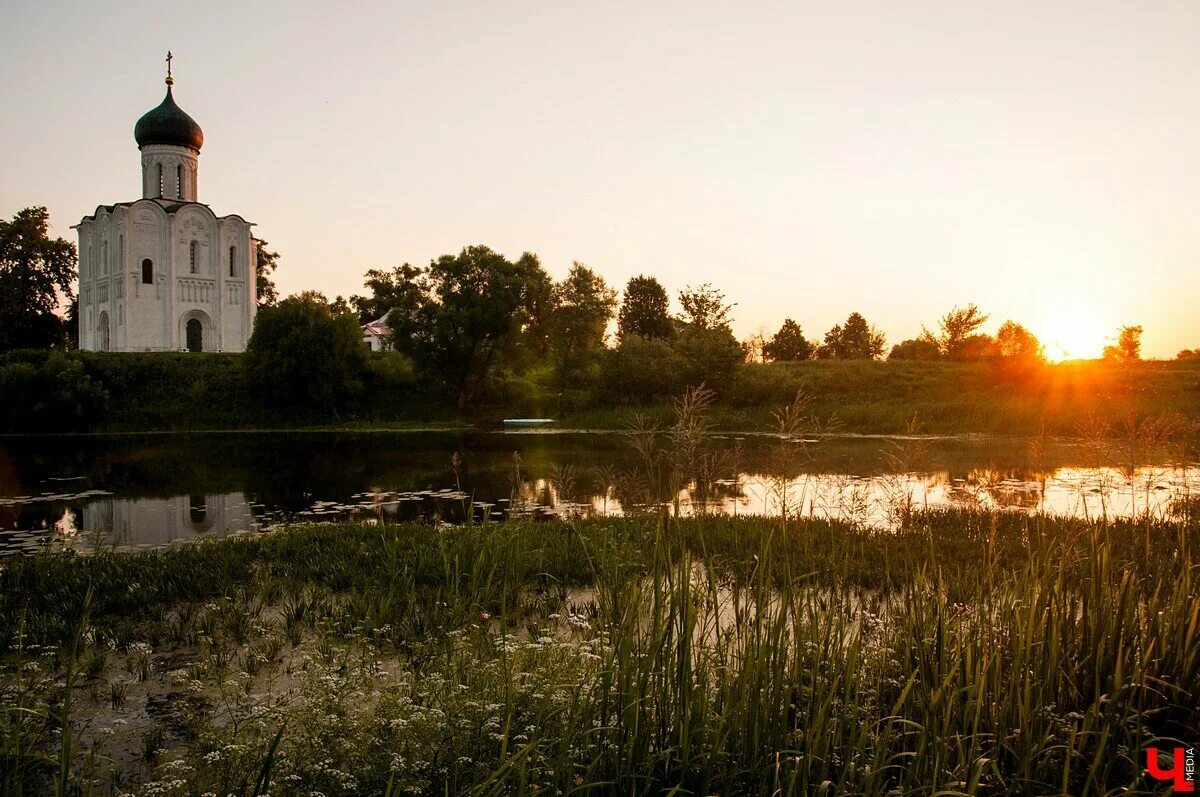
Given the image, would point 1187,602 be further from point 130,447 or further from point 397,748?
point 130,447

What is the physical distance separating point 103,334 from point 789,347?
170 feet

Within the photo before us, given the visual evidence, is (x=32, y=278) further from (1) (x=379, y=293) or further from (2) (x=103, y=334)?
(1) (x=379, y=293)

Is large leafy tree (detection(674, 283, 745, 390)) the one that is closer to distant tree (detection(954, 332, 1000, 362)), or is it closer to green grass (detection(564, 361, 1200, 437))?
green grass (detection(564, 361, 1200, 437))

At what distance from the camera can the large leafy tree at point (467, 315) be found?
42.1 meters

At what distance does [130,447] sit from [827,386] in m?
31.1

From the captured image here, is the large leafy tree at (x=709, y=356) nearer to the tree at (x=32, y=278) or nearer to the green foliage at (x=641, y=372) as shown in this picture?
the green foliage at (x=641, y=372)

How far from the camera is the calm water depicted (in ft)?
33.2

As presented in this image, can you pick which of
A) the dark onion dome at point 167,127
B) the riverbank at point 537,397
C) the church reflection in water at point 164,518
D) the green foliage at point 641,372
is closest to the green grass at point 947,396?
the riverbank at point 537,397

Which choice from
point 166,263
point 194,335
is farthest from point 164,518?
point 194,335

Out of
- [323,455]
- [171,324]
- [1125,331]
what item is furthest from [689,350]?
[1125,331]

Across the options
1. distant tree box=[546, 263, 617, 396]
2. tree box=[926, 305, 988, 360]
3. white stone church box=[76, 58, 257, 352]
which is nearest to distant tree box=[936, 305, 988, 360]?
tree box=[926, 305, 988, 360]

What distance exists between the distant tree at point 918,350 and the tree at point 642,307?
62.8 ft

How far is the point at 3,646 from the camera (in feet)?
19.2

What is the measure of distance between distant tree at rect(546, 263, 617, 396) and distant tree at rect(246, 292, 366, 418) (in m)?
11.6
